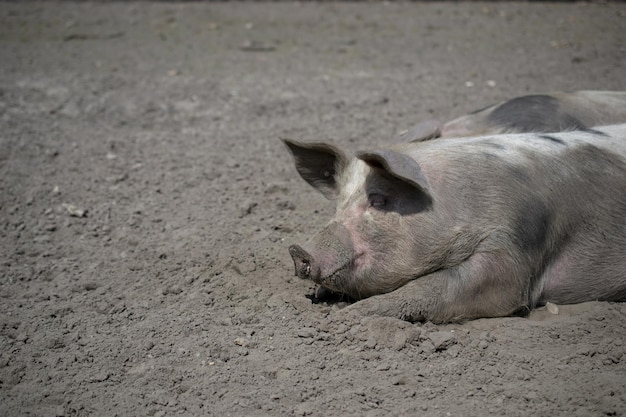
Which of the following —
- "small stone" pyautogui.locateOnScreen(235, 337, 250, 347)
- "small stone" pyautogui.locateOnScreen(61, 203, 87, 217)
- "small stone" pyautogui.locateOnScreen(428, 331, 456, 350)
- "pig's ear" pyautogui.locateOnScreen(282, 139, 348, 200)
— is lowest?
"small stone" pyautogui.locateOnScreen(61, 203, 87, 217)

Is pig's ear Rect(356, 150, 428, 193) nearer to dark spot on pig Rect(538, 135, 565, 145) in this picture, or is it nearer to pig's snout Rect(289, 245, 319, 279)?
pig's snout Rect(289, 245, 319, 279)

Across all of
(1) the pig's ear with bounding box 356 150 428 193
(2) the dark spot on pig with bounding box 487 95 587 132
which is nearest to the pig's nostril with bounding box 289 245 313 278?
(1) the pig's ear with bounding box 356 150 428 193

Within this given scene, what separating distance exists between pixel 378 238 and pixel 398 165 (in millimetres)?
370

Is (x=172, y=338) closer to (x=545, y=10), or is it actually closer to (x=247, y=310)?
(x=247, y=310)

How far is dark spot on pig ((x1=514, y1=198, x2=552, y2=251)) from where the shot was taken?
11.3ft

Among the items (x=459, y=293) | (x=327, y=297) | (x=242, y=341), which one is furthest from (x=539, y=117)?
(x=242, y=341)

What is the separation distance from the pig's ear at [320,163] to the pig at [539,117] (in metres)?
0.62

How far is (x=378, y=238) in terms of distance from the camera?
3.50m

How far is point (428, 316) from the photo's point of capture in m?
3.41

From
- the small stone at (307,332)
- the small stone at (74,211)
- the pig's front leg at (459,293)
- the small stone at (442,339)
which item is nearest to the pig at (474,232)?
the pig's front leg at (459,293)

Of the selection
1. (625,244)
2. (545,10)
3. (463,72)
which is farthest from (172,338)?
(545,10)

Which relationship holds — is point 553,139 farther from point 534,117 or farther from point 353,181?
point 353,181

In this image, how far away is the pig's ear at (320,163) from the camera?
3895 millimetres

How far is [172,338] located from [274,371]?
1.98ft
